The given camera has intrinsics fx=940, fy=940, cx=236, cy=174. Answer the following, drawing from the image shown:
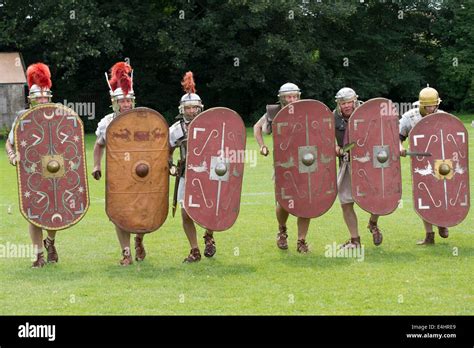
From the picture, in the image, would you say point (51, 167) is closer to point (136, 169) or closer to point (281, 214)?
point (136, 169)

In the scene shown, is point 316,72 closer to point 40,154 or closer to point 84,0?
point 84,0

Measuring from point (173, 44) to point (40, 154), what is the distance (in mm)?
21294

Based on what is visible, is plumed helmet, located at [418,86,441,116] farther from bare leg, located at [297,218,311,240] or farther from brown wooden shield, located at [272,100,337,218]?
bare leg, located at [297,218,311,240]

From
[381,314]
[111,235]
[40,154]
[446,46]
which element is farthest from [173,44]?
[381,314]

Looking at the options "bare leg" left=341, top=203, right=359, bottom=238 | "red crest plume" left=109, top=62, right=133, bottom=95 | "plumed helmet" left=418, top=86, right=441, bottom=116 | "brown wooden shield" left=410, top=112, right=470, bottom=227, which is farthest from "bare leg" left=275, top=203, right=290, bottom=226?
"red crest plume" left=109, top=62, right=133, bottom=95

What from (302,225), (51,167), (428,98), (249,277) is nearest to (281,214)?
(302,225)

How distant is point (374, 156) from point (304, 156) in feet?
2.03

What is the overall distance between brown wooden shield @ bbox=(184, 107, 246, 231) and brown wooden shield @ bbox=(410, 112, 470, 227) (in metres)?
1.62

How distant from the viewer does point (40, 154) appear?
762 cm

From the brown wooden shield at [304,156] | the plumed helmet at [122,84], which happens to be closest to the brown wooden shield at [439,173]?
the brown wooden shield at [304,156]

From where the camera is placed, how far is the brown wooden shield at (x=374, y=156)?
805 cm

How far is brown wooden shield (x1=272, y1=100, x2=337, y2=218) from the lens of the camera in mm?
7973

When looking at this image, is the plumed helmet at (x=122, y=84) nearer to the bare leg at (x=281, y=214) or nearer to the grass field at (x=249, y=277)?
the grass field at (x=249, y=277)

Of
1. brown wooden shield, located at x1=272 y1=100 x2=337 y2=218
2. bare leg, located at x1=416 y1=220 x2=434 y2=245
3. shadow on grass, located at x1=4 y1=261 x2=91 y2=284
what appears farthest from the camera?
bare leg, located at x1=416 y1=220 x2=434 y2=245
